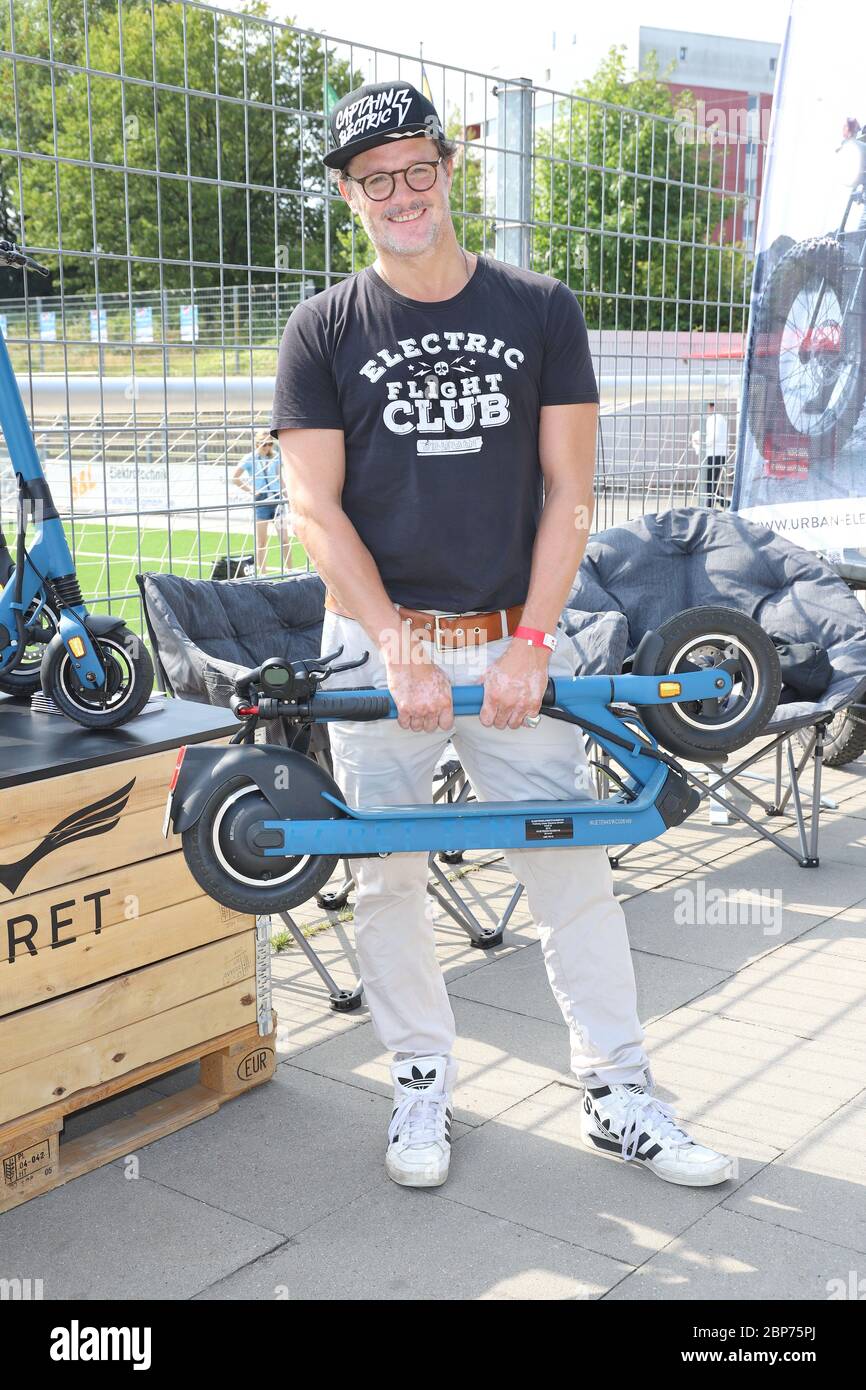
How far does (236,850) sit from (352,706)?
36 centimetres

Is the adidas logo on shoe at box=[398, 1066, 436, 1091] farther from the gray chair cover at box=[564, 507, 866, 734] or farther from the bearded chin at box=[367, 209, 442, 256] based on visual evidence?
the gray chair cover at box=[564, 507, 866, 734]

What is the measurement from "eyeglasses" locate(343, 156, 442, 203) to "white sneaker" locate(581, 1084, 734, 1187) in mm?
1926

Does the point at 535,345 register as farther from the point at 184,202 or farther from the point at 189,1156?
the point at 184,202

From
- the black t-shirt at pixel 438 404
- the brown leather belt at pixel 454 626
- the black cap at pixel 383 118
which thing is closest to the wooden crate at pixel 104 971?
the brown leather belt at pixel 454 626

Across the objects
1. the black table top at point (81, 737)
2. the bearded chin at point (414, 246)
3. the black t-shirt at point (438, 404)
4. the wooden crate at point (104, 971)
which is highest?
Answer: the bearded chin at point (414, 246)

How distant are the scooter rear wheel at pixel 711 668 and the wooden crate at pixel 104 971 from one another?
1.09 m

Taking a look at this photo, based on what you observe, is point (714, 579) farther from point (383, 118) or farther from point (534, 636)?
point (383, 118)

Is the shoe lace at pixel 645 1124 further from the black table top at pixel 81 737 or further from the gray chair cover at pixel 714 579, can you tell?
the gray chair cover at pixel 714 579

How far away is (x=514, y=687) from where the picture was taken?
8.94 feet

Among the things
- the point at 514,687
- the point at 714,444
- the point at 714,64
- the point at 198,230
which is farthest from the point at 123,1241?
the point at 714,64

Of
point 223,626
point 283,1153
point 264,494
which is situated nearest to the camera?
point 283,1153

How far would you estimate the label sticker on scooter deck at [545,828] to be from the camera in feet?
8.84

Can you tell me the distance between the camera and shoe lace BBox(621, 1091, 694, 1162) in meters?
2.91

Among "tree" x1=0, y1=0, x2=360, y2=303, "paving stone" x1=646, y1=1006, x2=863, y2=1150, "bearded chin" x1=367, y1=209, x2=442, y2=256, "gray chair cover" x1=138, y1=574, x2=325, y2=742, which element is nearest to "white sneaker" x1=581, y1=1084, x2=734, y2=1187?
"paving stone" x1=646, y1=1006, x2=863, y2=1150
